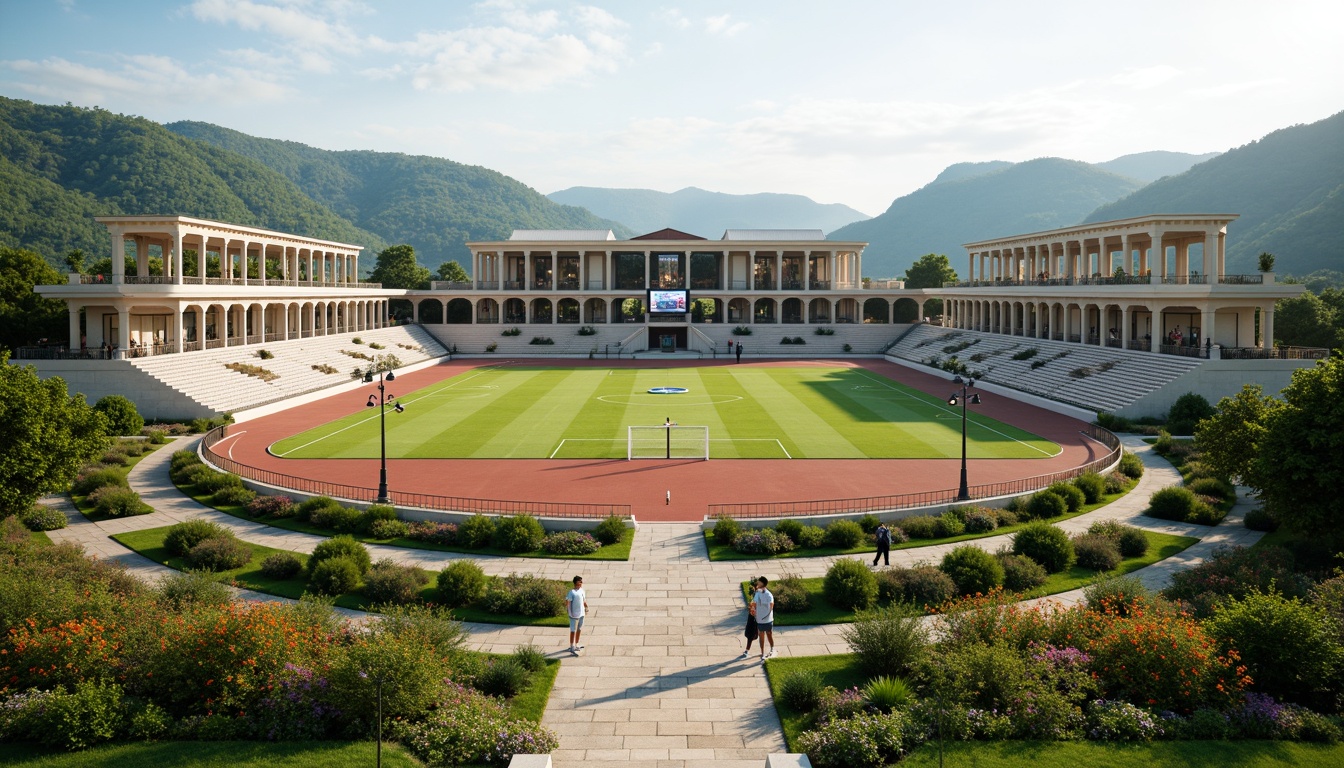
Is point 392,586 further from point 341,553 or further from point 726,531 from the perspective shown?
point 726,531

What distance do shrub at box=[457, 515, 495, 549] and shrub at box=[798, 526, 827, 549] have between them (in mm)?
8380

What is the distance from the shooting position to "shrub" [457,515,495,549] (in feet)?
75.8

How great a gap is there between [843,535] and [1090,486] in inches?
405

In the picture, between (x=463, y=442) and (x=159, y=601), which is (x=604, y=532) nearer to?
(x=159, y=601)

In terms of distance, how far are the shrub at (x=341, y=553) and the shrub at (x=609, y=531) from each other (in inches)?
236

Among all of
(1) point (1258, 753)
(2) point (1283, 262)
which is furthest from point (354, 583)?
(2) point (1283, 262)

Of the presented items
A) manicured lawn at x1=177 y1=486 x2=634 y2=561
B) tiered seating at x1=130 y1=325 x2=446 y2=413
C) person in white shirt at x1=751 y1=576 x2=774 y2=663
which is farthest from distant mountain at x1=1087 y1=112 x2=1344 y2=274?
person in white shirt at x1=751 y1=576 x2=774 y2=663

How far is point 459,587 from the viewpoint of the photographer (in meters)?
18.7

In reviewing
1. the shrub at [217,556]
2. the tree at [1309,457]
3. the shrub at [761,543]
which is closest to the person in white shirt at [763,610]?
the shrub at [761,543]

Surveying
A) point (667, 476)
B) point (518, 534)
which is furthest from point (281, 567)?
point (667, 476)

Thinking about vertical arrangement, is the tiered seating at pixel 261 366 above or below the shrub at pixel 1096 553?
above

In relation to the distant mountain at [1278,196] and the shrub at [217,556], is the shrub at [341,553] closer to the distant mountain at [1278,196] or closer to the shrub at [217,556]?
the shrub at [217,556]

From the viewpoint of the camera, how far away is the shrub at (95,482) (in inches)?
1123

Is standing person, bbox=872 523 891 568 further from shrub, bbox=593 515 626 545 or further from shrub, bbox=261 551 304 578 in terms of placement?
shrub, bbox=261 551 304 578
